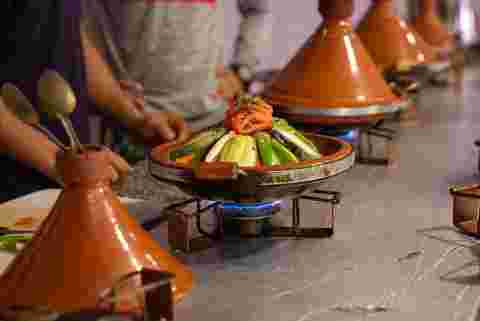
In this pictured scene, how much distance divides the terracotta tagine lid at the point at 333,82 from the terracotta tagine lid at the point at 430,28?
4.50 feet

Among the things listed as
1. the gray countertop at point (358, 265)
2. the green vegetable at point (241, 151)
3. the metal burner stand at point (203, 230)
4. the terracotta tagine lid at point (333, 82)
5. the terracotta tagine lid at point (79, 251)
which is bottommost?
the gray countertop at point (358, 265)

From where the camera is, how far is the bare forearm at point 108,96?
238 centimetres

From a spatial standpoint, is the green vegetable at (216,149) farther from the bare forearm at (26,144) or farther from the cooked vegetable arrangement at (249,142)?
the bare forearm at (26,144)

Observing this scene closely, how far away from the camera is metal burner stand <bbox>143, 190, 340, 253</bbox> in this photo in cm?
119

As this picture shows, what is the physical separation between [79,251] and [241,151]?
1.32 feet

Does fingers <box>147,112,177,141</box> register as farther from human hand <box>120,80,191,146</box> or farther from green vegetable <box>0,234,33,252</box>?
green vegetable <box>0,234,33,252</box>

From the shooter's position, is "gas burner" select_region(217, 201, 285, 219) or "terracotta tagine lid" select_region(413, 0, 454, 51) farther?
"terracotta tagine lid" select_region(413, 0, 454, 51)

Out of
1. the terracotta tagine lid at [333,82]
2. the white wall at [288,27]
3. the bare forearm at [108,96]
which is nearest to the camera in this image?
the terracotta tagine lid at [333,82]

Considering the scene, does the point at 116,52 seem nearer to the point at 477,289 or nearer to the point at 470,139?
the point at 470,139

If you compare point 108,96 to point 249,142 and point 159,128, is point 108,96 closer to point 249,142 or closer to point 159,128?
point 159,128

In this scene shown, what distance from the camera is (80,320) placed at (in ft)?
2.71

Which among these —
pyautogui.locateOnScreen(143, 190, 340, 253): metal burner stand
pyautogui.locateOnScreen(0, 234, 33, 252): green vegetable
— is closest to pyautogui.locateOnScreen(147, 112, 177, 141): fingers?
pyautogui.locateOnScreen(143, 190, 340, 253): metal burner stand

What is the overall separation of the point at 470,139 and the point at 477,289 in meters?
1.20

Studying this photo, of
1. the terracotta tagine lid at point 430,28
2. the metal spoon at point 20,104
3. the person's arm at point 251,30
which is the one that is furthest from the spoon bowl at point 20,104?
the person's arm at point 251,30
